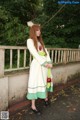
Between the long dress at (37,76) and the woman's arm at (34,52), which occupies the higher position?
the woman's arm at (34,52)

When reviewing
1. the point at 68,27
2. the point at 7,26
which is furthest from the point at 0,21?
the point at 68,27

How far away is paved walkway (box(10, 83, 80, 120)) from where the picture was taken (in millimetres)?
3023

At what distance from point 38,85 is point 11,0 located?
5.98 m

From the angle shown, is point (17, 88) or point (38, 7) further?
point (38, 7)

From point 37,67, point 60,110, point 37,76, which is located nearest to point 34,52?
point 37,67

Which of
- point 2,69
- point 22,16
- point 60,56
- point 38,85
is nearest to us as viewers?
point 2,69

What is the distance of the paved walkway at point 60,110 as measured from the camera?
302 centimetres

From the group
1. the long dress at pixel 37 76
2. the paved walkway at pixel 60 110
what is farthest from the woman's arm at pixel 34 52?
the paved walkway at pixel 60 110

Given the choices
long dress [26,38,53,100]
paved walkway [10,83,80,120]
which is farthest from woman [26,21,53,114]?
paved walkway [10,83,80,120]

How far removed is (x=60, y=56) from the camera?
4879mm

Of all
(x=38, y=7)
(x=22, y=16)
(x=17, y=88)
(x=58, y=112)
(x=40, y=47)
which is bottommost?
(x=58, y=112)

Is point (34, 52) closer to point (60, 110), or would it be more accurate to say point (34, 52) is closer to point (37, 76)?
point (37, 76)

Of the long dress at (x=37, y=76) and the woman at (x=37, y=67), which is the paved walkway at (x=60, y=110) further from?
the long dress at (x=37, y=76)

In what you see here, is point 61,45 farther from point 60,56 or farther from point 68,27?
point 60,56
